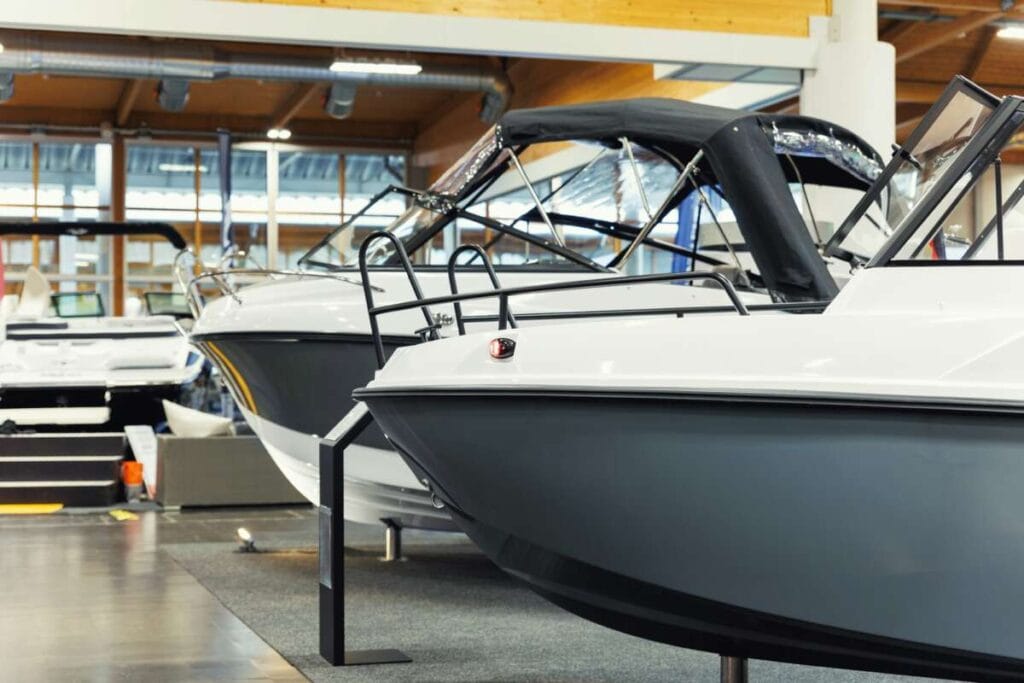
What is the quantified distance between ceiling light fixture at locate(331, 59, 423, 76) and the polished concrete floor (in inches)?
332

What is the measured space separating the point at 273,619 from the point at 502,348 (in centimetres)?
217

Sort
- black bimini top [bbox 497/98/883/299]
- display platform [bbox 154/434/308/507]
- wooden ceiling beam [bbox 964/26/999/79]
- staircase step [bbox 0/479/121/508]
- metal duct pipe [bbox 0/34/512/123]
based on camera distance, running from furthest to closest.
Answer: wooden ceiling beam [bbox 964/26/999/79]
metal duct pipe [bbox 0/34/512/123]
staircase step [bbox 0/479/121/508]
display platform [bbox 154/434/308/507]
black bimini top [bbox 497/98/883/299]

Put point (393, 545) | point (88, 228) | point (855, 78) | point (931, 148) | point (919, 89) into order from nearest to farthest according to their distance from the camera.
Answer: point (931, 148)
point (393, 545)
point (855, 78)
point (88, 228)
point (919, 89)

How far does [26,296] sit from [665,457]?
9467mm

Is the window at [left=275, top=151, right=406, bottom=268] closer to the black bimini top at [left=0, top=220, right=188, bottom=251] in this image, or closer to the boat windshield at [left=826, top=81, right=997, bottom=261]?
the black bimini top at [left=0, top=220, right=188, bottom=251]

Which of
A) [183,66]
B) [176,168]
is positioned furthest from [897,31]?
[176,168]

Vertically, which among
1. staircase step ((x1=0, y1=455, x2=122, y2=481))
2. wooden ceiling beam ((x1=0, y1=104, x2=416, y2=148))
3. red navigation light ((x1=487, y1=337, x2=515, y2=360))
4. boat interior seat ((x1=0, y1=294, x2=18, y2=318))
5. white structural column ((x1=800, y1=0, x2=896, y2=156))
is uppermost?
wooden ceiling beam ((x1=0, y1=104, x2=416, y2=148))

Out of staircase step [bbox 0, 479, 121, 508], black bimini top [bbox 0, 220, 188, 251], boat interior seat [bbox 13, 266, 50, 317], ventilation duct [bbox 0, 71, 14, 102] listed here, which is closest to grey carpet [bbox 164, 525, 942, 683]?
staircase step [bbox 0, 479, 121, 508]

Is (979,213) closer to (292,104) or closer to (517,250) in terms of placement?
(517,250)

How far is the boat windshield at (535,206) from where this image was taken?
5.18 m

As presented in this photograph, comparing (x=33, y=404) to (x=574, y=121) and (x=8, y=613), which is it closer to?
(x=8, y=613)

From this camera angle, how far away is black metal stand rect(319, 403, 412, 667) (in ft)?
12.9

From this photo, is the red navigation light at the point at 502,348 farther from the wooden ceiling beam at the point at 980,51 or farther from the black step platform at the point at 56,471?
the wooden ceiling beam at the point at 980,51

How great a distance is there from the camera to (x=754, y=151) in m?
4.42
